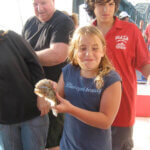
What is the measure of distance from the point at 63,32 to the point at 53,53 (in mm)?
176

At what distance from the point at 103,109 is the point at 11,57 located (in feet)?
2.01

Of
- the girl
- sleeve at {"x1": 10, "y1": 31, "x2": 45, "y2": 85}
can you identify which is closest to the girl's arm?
the girl

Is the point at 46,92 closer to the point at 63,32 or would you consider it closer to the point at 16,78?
the point at 16,78

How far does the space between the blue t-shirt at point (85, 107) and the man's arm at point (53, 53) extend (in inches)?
11.4

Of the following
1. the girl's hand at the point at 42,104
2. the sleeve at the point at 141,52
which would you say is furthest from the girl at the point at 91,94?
the sleeve at the point at 141,52

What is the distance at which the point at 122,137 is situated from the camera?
1222mm

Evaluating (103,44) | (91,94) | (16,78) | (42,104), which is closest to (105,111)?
(91,94)

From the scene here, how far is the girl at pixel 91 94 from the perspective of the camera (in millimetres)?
779

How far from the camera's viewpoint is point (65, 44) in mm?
1169

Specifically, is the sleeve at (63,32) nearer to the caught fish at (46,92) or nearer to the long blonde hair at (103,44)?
the long blonde hair at (103,44)

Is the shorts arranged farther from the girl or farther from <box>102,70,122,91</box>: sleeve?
<box>102,70,122,91</box>: sleeve

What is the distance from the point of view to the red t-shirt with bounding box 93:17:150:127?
1.10 m

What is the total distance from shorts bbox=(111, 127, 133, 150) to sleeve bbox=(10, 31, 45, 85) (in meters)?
0.67

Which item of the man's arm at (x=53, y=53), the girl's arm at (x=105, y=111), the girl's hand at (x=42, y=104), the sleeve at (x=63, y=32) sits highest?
the sleeve at (x=63, y=32)
